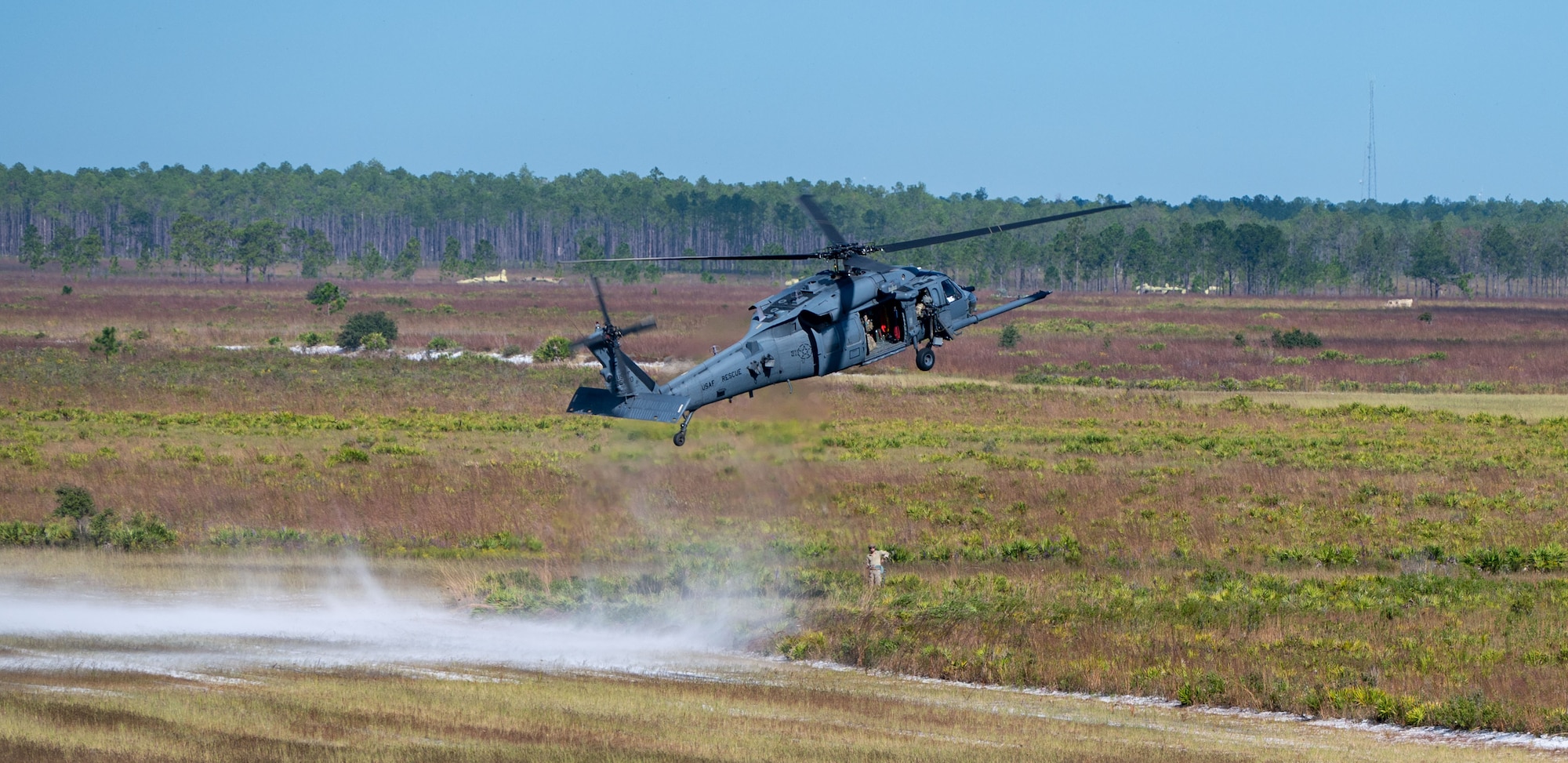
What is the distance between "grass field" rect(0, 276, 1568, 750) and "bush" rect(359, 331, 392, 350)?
880 centimetres

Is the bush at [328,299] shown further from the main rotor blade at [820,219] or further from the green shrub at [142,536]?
the main rotor blade at [820,219]

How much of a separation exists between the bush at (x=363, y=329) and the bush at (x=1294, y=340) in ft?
174

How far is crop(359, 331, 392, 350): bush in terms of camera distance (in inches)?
3449

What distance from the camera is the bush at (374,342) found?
87613 mm

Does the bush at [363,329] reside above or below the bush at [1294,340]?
above

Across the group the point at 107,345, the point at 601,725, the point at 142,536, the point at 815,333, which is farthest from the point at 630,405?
the point at 107,345

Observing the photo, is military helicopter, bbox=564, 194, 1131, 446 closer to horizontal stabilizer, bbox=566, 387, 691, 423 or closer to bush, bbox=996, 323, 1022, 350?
horizontal stabilizer, bbox=566, 387, 691, 423

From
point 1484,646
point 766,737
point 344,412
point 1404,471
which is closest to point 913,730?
point 766,737

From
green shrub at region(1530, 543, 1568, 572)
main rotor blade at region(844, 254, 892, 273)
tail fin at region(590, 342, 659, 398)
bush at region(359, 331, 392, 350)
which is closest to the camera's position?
tail fin at region(590, 342, 659, 398)

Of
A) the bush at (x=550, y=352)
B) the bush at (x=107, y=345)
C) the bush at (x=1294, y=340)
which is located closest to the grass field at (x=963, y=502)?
the bush at (x=107, y=345)

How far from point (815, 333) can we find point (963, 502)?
1510 cm

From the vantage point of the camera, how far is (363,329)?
89938 mm

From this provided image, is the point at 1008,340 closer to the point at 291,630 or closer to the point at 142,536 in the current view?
the point at 142,536

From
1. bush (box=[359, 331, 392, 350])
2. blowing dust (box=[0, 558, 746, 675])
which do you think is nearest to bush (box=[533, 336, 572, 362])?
bush (box=[359, 331, 392, 350])
